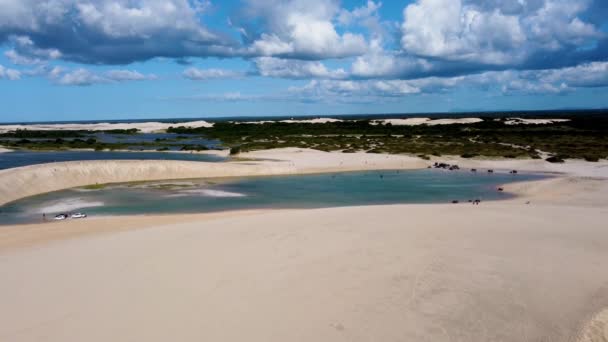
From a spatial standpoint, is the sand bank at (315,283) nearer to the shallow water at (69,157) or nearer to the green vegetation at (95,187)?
the green vegetation at (95,187)

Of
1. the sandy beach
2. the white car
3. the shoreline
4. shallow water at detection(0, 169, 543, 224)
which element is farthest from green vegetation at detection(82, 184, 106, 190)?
the sandy beach

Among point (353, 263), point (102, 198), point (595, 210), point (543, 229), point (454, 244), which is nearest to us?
point (353, 263)

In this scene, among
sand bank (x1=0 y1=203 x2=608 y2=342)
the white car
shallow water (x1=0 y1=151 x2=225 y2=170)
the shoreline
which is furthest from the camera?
shallow water (x1=0 y1=151 x2=225 y2=170)

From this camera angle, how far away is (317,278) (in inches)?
493

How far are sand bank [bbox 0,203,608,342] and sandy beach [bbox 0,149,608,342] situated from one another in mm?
46

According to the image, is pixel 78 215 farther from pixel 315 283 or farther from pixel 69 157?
pixel 69 157

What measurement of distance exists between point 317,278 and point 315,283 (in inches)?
13.9

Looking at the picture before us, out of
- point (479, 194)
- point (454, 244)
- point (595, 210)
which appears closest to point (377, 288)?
point (454, 244)

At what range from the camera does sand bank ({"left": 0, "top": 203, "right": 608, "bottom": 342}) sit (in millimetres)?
9815

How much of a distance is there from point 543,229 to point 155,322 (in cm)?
1467

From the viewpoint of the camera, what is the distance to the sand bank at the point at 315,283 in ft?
32.2

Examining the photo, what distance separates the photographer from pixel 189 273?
43.0 feet

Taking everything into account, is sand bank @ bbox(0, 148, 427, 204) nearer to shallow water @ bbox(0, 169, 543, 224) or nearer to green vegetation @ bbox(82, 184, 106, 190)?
green vegetation @ bbox(82, 184, 106, 190)

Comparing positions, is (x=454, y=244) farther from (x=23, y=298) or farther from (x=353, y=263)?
(x=23, y=298)
